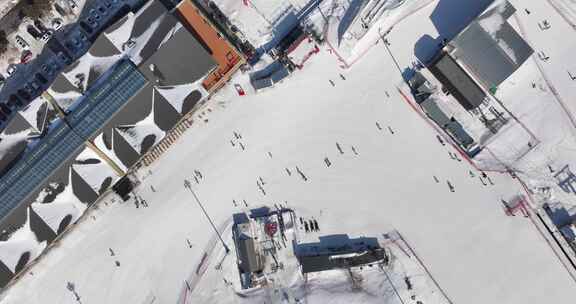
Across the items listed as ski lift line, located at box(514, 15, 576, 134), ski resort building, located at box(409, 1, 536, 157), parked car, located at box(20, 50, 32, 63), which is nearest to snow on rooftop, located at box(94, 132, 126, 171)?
parked car, located at box(20, 50, 32, 63)

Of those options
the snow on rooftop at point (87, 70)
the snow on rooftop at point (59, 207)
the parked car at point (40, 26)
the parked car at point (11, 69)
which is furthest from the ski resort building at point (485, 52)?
the parked car at point (11, 69)

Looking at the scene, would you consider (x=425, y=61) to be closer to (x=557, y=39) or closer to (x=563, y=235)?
(x=557, y=39)

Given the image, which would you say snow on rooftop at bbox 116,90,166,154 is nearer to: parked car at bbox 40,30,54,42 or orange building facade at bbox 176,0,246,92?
orange building facade at bbox 176,0,246,92

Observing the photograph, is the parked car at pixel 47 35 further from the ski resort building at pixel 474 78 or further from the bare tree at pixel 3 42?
the ski resort building at pixel 474 78

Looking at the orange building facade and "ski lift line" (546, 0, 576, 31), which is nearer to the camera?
the orange building facade

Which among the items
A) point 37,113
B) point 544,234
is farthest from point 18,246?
point 544,234

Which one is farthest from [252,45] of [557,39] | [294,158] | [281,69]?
[557,39]
